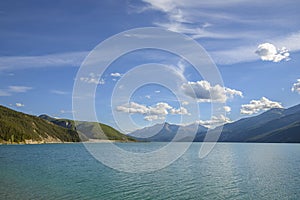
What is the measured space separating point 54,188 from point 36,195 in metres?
6.05

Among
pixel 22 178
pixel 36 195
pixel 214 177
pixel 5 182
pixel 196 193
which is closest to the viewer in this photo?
pixel 36 195

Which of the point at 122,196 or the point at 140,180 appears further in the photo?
the point at 140,180

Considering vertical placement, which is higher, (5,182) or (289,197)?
(5,182)

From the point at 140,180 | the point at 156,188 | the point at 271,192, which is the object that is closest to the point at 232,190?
the point at 271,192

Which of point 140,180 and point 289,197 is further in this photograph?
point 140,180

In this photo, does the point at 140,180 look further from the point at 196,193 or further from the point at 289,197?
the point at 289,197

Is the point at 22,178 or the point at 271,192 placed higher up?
the point at 22,178

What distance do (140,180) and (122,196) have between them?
14.4 metres

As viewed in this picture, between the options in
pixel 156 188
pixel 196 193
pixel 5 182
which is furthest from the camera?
pixel 5 182

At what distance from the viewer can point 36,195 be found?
44062mm

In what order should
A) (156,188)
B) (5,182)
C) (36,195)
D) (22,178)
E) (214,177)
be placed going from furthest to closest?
1. (214,177)
2. (22,178)
3. (5,182)
4. (156,188)
5. (36,195)

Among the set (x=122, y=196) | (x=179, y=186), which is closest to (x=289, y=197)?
(x=179, y=186)

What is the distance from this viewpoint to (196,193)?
47.9m

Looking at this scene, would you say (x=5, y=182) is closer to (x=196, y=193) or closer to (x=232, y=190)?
(x=196, y=193)
